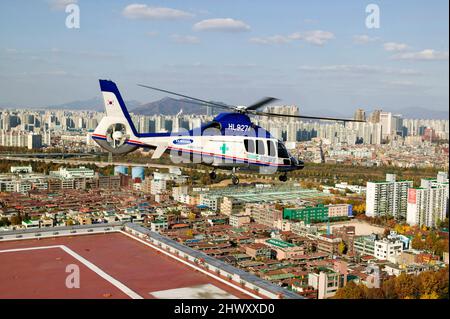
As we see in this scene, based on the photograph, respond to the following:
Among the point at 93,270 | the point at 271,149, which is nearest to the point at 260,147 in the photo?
the point at 271,149

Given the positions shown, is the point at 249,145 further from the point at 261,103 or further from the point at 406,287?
the point at 406,287

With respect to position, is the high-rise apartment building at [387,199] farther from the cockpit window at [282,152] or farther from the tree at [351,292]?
the cockpit window at [282,152]

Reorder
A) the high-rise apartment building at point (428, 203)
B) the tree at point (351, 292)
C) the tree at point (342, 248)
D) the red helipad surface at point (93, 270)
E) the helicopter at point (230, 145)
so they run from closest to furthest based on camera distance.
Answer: the red helipad surface at point (93, 270) < the helicopter at point (230, 145) < the tree at point (351, 292) < the tree at point (342, 248) < the high-rise apartment building at point (428, 203)

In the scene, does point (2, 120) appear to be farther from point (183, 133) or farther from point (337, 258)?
point (183, 133)

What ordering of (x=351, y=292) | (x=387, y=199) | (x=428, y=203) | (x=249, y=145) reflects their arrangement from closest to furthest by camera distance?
(x=249, y=145), (x=351, y=292), (x=428, y=203), (x=387, y=199)

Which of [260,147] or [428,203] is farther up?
[260,147]

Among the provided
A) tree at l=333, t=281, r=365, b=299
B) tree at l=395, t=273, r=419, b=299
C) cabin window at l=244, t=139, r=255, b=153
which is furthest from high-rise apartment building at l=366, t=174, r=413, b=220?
cabin window at l=244, t=139, r=255, b=153

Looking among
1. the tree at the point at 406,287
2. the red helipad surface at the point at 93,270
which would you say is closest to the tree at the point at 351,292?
the tree at the point at 406,287

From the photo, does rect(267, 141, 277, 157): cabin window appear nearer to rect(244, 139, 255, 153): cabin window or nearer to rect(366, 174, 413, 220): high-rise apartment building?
rect(244, 139, 255, 153): cabin window
